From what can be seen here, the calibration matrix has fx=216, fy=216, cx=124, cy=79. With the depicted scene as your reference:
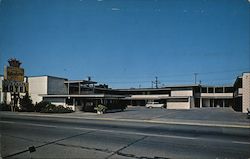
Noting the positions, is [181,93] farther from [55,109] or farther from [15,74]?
[15,74]

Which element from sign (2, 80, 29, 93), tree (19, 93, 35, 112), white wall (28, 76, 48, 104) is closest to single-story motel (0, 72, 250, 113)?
white wall (28, 76, 48, 104)

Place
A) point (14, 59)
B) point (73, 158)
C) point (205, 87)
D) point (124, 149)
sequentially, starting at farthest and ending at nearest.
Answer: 1. point (205, 87)
2. point (14, 59)
3. point (124, 149)
4. point (73, 158)

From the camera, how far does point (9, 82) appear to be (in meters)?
32.3

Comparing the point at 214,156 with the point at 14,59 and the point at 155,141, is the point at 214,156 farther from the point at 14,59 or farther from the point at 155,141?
the point at 14,59

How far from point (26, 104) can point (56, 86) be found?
20.2 ft

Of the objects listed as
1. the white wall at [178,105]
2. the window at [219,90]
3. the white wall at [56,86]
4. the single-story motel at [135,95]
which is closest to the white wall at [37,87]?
the single-story motel at [135,95]

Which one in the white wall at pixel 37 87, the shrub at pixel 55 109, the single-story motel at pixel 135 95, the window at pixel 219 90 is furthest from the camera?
the window at pixel 219 90

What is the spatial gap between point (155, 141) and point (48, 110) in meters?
26.3

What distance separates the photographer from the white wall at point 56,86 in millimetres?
39156

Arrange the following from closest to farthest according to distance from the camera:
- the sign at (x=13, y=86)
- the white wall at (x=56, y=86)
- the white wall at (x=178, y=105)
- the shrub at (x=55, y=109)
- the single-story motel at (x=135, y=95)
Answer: the sign at (x=13, y=86) < the shrub at (x=55, y=109) < the single-story motel at (x=135, y=95) < the white wall at (x=56, y=86) < the white wall at (x=178, y=105)

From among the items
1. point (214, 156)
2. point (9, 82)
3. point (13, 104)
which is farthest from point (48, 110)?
point (214, 156)

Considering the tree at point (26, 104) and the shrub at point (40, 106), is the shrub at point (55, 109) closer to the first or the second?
the shrub at point (40, 106)

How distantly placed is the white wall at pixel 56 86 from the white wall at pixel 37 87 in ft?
2.58

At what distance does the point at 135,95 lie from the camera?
6388 cm
